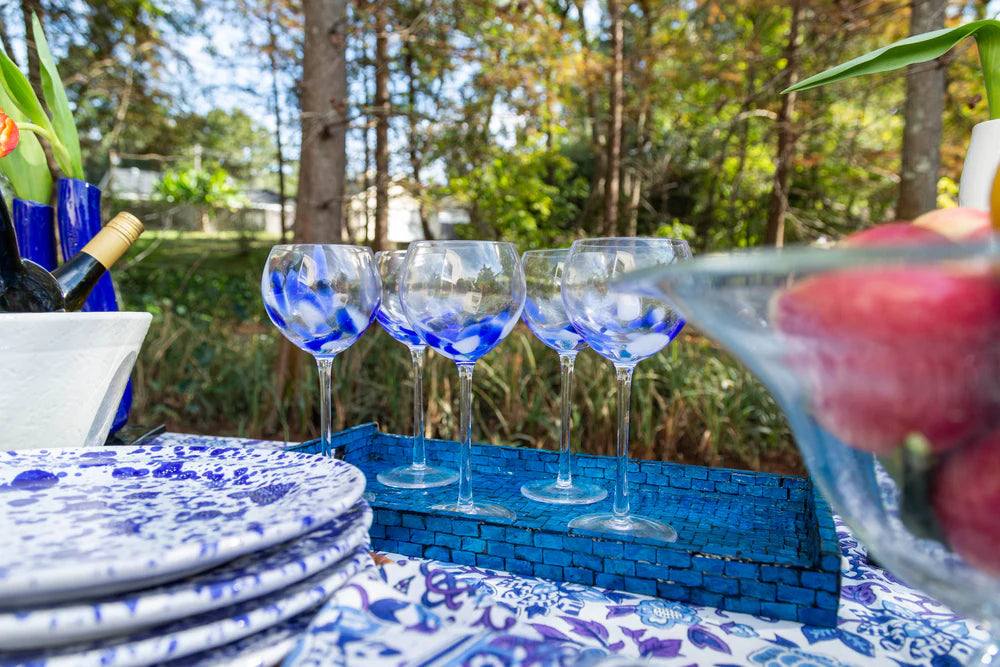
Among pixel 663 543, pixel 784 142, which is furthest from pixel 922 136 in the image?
pixel 663 543

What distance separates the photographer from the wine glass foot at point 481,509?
61 cm

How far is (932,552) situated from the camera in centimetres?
28

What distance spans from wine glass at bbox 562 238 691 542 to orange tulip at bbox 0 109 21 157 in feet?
1.94

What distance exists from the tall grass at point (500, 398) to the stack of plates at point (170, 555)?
1619 mm

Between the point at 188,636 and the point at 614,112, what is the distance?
4982mm

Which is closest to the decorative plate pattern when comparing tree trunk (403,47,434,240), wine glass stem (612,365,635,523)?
wine glass stem (612,365,635,523)

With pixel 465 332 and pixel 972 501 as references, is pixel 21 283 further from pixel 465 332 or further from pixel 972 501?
pixel 972 501

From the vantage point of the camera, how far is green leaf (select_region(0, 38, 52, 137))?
88cm

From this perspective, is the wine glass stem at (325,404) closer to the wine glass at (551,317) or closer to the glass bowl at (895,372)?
the wine glass at (551,317)

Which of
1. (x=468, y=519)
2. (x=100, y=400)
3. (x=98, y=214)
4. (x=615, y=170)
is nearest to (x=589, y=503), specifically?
(x=468, y=519)

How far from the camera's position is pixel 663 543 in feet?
1.67

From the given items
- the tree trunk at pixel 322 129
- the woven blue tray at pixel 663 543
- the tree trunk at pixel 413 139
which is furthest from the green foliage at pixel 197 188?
the woven blue tray at pixel 663 543

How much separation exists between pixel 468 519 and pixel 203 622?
264mm

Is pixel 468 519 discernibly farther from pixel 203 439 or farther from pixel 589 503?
pixel 203 439
